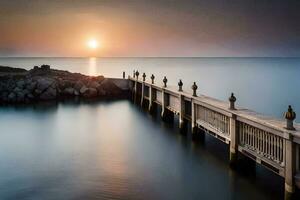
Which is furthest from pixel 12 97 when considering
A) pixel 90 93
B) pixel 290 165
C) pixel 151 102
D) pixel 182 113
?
pixel 290 165

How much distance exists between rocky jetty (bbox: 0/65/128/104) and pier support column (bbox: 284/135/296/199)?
109 feet

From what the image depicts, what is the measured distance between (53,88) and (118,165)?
89.7ft

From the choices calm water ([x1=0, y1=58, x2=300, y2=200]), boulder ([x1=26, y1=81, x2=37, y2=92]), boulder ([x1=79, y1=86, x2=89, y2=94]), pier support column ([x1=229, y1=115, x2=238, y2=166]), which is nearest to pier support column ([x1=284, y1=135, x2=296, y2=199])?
calm water ([x1=0, y1=58, x2=300, y2=200])

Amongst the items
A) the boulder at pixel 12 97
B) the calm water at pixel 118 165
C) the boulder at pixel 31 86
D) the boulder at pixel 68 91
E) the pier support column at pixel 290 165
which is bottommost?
the calm water at pixel 118 165

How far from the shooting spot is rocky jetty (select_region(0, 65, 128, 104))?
36919mm

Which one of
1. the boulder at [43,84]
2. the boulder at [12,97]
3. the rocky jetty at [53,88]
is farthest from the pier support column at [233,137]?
the boulder at [43,84]

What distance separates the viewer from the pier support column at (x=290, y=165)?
8.89 meters

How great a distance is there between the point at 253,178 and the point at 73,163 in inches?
326

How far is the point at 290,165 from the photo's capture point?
8969mm

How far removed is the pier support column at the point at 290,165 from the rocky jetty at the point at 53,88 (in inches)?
1305

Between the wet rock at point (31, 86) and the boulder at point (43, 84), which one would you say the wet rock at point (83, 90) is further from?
the wet rock at point (31, 86)

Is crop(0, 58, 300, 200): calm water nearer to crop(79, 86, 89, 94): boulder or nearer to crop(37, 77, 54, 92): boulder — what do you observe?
crop(37, 77, 54, 92): boulder

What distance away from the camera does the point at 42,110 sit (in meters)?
32.0

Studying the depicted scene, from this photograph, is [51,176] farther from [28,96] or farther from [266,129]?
[28,96]
